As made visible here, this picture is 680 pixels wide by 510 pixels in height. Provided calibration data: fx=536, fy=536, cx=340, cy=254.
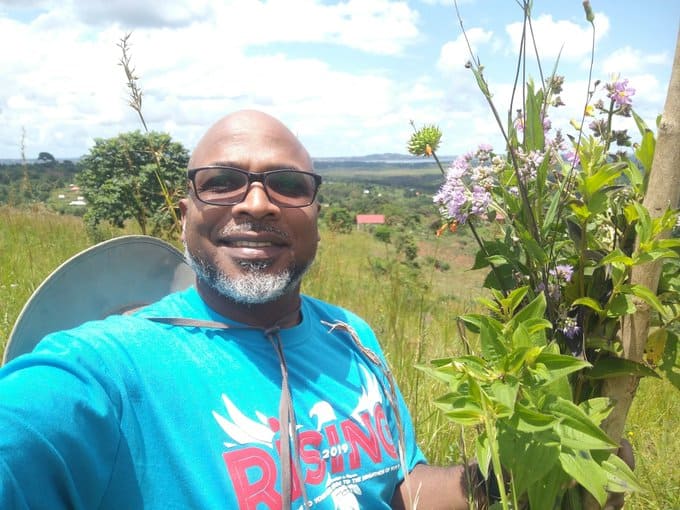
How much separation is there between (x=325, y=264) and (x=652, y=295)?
4806 mm

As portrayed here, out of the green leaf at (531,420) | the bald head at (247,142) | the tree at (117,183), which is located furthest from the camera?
the tree at (117,183)

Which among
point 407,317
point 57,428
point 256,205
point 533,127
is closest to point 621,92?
point 533,127

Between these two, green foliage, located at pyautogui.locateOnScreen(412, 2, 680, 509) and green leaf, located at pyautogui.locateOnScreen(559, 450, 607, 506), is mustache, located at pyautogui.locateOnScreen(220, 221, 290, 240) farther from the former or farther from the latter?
green leaf, located at pyautogui.locateOnScreen(559, 450, 607, 506)

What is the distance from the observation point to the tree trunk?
0.97 meters

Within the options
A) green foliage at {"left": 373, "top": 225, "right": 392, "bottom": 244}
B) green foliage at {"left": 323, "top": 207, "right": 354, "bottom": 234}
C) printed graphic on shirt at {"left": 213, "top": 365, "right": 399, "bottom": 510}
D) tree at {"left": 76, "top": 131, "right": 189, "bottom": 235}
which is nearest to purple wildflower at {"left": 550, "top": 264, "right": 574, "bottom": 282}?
printed graphic on shirt at {"left": 213, "top": 365, "right": 399, "bottom": 510}

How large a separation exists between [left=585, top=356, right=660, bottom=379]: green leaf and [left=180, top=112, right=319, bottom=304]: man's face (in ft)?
2.76

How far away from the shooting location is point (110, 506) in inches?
43.8

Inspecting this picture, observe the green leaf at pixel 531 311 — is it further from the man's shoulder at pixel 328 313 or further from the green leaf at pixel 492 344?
the man's shoulder at pixel 328 313

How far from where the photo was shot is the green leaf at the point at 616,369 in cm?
105

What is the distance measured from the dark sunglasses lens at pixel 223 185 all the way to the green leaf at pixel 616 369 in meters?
1.03

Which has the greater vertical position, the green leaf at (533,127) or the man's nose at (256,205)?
the green leaf at (533,127)

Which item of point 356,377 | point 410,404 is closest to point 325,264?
point 410,404

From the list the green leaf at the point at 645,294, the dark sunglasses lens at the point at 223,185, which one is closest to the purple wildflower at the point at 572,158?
the green leaf at the point at 645,294

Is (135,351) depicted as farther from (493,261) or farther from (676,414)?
(676,414)
